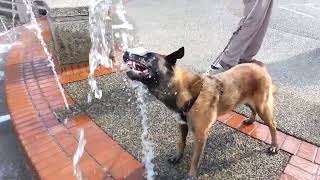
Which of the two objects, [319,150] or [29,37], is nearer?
[319,150]

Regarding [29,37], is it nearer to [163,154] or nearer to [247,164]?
[163,154]

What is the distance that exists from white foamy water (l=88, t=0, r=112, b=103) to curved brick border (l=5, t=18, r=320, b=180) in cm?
16

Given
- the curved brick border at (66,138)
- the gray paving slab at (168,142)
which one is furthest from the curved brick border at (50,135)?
the gray paving slab at (168,142)

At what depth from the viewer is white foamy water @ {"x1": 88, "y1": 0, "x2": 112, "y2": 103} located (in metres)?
5.14

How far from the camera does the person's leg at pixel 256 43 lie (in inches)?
209

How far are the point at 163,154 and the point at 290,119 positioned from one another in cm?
159

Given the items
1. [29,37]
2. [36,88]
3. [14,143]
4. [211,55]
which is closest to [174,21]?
[211,55]

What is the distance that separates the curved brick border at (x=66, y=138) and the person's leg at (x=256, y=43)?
1.57 meters

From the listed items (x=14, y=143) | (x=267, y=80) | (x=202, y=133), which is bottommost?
(x=14, y=143)

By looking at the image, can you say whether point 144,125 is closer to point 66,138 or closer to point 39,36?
point 66,138

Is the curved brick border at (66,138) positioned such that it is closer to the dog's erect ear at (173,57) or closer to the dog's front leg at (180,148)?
the dog's front leg at (180,148)

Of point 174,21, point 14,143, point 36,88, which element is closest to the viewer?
point 14,143

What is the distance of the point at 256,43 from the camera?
5.44 meters

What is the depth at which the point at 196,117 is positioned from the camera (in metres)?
3.11
